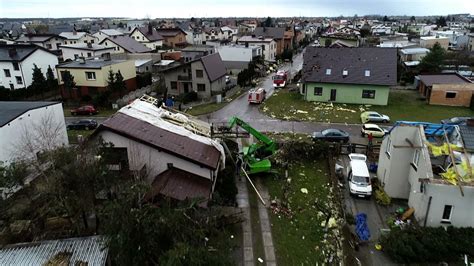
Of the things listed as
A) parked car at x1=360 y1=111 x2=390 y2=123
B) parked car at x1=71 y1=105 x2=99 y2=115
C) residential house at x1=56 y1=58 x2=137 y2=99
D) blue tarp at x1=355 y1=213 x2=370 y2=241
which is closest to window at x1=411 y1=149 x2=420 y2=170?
blue tarp at x1=355 y1=213 x2=370 y2=241

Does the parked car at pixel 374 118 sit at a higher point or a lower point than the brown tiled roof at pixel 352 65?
lower

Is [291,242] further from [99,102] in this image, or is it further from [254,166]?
[99,102]

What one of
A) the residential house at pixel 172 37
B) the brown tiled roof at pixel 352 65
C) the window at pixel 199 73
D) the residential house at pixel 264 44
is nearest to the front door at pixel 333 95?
the brown tiled roof at pixel 352 65

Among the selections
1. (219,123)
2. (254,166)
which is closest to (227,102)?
(219,123)

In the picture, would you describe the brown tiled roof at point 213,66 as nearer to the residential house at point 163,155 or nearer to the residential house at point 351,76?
the residential house at point 351,76

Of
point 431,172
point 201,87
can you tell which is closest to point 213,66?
point 201,87

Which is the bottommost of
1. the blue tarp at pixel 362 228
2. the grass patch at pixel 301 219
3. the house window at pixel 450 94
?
the grass patch at pixel 301 219

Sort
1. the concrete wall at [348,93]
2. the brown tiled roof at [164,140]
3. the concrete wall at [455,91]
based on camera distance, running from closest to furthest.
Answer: the brown tiled roof at [164,140] → the concrete wall at [455,91] → the concrete wall at [348,93]
